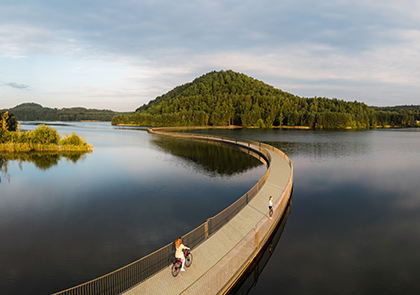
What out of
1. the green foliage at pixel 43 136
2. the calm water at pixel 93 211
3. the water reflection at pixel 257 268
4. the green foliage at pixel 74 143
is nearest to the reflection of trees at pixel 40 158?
the calm water at pixel 93 211

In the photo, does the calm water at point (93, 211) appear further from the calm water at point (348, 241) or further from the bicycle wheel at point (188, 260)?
the calm water at point (348, 241)

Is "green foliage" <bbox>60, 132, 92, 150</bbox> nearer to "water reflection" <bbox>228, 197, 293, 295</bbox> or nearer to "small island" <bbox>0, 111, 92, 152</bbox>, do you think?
"small island" <bbox>0, 111, 92, 152</bbox>

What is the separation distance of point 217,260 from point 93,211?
551 inches

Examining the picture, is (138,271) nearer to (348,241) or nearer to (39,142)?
(348,241)

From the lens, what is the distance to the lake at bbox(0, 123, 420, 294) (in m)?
13.2

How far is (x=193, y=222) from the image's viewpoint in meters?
19.3

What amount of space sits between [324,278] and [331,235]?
17.1 feet

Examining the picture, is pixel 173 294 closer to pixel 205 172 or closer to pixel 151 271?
pixel 151 271

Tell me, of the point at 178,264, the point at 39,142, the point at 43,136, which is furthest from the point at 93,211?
the point at 43,136

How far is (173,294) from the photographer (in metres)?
10.1

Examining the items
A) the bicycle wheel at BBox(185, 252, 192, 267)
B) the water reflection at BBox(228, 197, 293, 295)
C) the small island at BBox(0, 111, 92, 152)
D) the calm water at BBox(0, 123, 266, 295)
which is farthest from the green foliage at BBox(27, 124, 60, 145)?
the bicycle wheel at BBox(185, 252, 192, 267)

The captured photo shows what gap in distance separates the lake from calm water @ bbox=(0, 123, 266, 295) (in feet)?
0.27

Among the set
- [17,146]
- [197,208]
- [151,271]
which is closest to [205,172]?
[197,208]

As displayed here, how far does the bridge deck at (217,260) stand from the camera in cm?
1048
